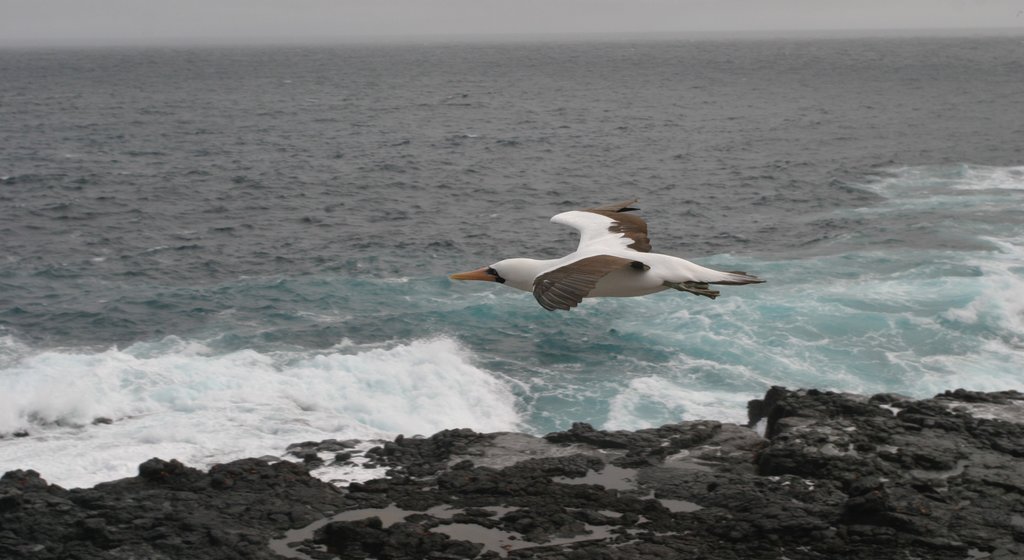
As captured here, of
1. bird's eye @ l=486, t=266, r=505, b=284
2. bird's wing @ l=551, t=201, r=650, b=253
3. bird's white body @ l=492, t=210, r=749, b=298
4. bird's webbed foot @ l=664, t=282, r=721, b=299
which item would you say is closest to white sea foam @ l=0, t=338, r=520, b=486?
bird's wing @ l=551, t=201, r=650, b=253

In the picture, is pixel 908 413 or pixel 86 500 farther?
pixel 908 413

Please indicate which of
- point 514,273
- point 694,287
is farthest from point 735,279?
point 514,273

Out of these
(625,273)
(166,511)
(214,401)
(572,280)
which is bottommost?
(214,401)

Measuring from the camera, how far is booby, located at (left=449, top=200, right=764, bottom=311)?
13672mm

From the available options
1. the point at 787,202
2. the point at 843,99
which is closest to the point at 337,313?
the point at 787,202

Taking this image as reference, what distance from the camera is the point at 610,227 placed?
1806 centimetres

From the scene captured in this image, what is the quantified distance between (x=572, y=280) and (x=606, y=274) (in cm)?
109

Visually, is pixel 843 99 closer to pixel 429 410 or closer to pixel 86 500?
pixel 429 410

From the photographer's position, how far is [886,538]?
57.2 feet

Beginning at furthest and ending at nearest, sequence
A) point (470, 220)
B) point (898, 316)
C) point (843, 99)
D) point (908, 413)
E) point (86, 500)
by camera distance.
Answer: point (843, 99) < point (470, 220) < point (898, 316) < point (908, 413) < point (86, 500)

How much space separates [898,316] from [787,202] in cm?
1856

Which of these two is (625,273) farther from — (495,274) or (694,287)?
(495,274)

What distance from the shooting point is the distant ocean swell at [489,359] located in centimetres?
2566

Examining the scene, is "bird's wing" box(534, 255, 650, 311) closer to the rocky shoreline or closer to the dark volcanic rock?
the rocky shoreline
